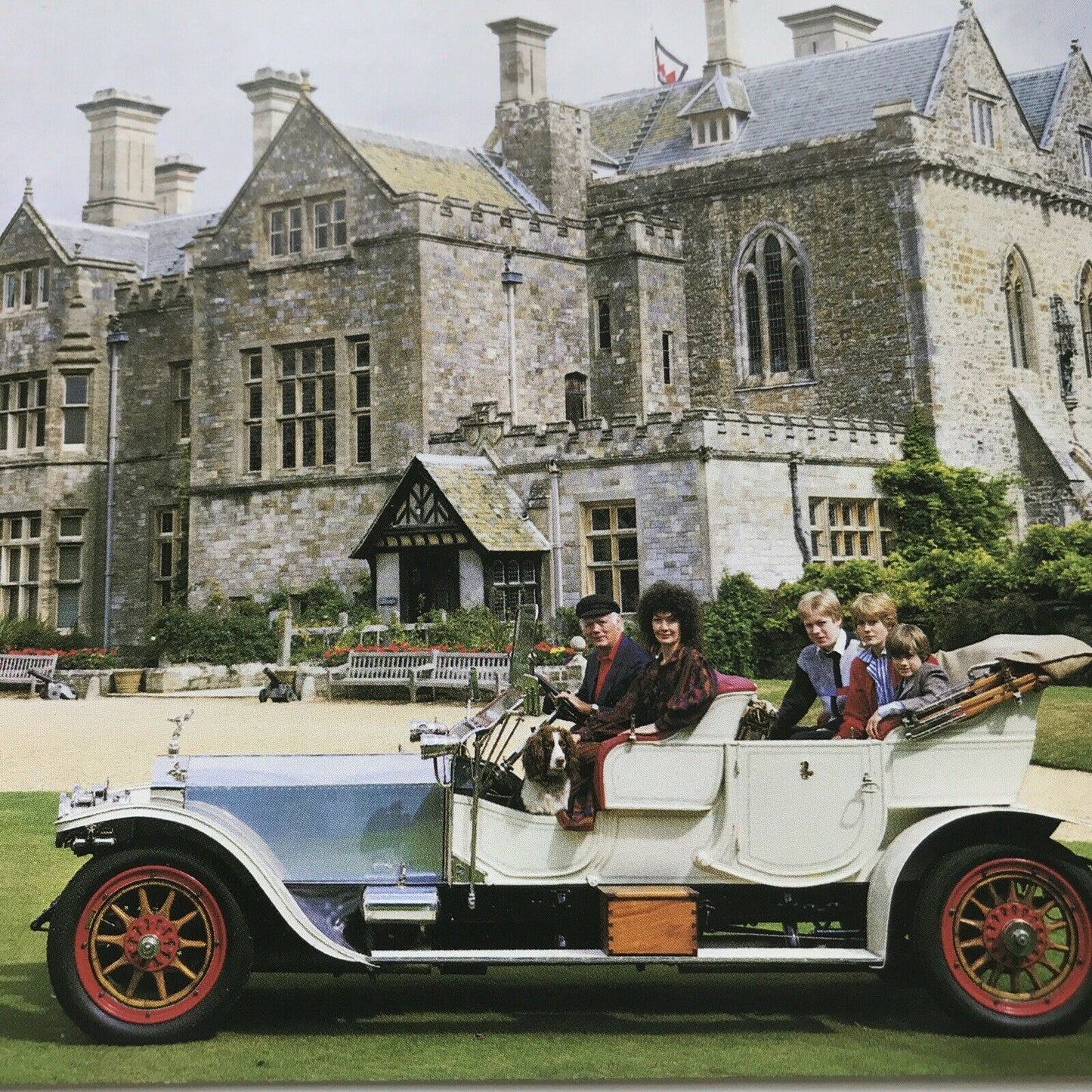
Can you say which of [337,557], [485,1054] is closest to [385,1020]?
[485,1054]

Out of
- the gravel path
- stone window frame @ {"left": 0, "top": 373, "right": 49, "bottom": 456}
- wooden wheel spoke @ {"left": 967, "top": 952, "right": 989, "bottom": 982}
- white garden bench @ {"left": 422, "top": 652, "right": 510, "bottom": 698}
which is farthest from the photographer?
stone window frame @ {"left": 0, "top": 373, "right": 49, "bottom": 456}

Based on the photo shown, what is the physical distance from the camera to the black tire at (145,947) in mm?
5316

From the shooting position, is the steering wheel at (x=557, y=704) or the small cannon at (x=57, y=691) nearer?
the steering wheel at (x=557, y=704)

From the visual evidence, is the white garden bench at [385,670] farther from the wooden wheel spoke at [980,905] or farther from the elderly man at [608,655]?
the wooden wheel spoke at [980,905]

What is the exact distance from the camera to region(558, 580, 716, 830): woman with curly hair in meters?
5.65

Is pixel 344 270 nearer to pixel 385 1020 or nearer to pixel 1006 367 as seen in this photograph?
pixel 1006 367

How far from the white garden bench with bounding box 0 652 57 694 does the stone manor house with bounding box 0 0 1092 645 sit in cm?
420

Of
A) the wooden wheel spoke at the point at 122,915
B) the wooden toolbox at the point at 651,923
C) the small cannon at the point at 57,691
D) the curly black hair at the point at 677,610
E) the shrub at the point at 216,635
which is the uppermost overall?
the shrub at the point at 216,635

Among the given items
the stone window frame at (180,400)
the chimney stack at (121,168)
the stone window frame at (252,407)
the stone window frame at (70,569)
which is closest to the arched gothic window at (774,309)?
the stone window frame at (252,407)

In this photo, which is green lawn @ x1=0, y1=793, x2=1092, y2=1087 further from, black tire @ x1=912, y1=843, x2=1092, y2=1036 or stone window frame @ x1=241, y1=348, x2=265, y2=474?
stone window frame @ x1=241, y1=348, x2=265, y2=474

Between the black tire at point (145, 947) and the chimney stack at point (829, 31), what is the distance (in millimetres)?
25014

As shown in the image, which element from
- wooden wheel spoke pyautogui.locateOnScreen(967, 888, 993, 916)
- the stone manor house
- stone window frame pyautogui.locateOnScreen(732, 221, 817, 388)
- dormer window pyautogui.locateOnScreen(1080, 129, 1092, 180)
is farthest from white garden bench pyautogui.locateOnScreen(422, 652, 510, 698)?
dormer window pyautogui.locateOnScreen(1080, 129, 1092, 180)

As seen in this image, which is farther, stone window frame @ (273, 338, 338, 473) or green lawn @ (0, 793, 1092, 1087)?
stone window frame @ (273, 338, 338, 473)

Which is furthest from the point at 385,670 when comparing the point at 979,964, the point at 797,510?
the point at 979,964
